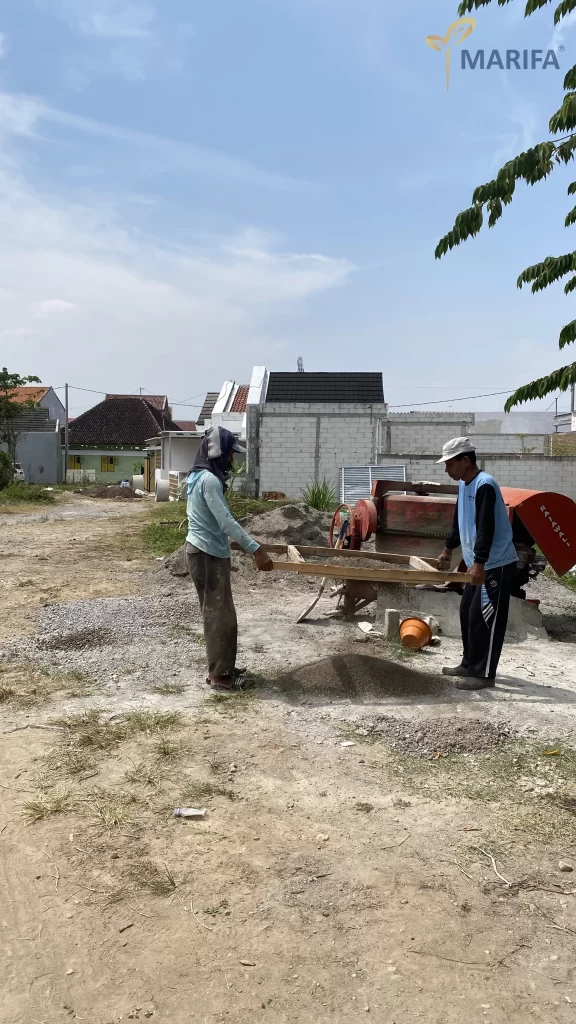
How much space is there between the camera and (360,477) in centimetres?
1822

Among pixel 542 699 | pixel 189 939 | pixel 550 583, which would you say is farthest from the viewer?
pixel 550 583

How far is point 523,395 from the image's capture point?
6539 millimetres

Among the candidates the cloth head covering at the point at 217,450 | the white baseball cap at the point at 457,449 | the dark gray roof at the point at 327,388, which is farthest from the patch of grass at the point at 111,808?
the dark gray roof at the point at 327,388

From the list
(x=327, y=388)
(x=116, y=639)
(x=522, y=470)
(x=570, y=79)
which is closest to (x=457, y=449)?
(x=116, y=639)

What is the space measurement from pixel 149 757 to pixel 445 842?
1.55 meters

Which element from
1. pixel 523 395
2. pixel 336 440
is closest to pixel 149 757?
pixel 523 395

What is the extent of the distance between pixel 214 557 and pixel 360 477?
44.5 feet

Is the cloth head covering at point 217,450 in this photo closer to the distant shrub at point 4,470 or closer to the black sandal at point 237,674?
the black sandal at point 237,674

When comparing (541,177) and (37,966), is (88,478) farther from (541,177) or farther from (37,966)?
(37,966)

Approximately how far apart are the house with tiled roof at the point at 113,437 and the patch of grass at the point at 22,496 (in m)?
15.2

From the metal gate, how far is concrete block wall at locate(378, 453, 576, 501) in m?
0.32

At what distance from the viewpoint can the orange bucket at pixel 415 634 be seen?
6.07m

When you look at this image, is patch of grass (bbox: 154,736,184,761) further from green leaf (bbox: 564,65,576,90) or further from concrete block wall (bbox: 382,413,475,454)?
concrete block wall (bbox: 382,413,475,454)

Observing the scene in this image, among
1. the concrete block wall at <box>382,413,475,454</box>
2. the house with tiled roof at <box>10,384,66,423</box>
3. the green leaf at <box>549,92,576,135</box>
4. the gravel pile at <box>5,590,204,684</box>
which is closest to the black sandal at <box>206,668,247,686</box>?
the gravel pile at <box>5,590,204,684</box>
